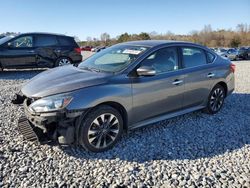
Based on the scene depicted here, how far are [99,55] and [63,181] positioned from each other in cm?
267

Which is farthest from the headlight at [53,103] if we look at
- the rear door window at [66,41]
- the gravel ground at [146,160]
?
the rear door window at [66,41]

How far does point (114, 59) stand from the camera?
451 cm

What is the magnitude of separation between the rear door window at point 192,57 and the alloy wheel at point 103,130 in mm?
1869

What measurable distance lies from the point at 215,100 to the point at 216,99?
0.14 ft

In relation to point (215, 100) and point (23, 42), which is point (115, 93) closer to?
point (215, 100)

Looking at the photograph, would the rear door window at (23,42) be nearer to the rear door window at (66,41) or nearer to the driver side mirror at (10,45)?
the driver side mirror at (10,45)

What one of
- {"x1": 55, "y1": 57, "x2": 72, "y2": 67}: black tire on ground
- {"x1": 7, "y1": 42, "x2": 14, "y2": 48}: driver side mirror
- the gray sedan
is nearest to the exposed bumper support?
the gray sedan

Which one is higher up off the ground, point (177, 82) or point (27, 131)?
point (177, 82)

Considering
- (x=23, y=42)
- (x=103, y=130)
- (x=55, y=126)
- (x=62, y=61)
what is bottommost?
(x=103, y=130)

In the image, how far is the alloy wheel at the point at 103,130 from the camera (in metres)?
3.65

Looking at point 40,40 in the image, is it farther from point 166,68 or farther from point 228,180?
point 228,180

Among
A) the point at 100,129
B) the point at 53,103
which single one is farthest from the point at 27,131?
the point at 100,129

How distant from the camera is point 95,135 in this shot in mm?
3678

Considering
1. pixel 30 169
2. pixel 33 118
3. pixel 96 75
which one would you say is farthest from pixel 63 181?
pixel 96 75
